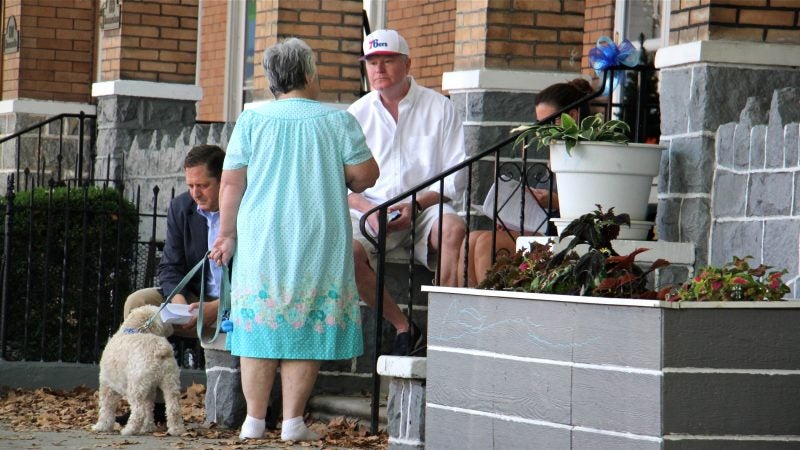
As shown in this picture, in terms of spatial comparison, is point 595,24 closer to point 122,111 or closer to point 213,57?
point 122,111

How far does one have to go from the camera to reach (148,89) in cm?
1197

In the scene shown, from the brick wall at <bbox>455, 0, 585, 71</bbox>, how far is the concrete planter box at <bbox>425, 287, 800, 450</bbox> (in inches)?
126

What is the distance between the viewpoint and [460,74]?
868cm

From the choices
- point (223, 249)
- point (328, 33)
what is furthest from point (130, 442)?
point (328, 33)

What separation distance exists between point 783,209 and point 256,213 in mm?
2289

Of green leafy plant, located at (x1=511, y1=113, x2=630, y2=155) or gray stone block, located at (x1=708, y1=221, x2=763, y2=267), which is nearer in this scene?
gray stone block, located at (x1=708, y1=221, x2=763, y2=267)

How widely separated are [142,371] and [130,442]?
12.9 inches

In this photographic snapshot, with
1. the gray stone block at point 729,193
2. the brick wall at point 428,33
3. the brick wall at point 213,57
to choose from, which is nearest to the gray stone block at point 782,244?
the gray stone block at point 729,193

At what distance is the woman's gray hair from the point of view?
264 inches

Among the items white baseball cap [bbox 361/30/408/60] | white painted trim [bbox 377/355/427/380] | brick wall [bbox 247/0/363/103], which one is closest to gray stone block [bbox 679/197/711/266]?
white painted trim [bbox 377/355/427/380]

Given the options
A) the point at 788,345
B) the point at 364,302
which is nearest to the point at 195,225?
the point at 364,302

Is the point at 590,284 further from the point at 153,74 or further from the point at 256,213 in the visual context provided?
the point at 153,74

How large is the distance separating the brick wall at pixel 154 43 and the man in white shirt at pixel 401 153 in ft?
14.7

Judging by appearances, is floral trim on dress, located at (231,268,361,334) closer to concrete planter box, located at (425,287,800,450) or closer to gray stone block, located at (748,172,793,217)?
concrete planter box, located at (425,287,800,450)
